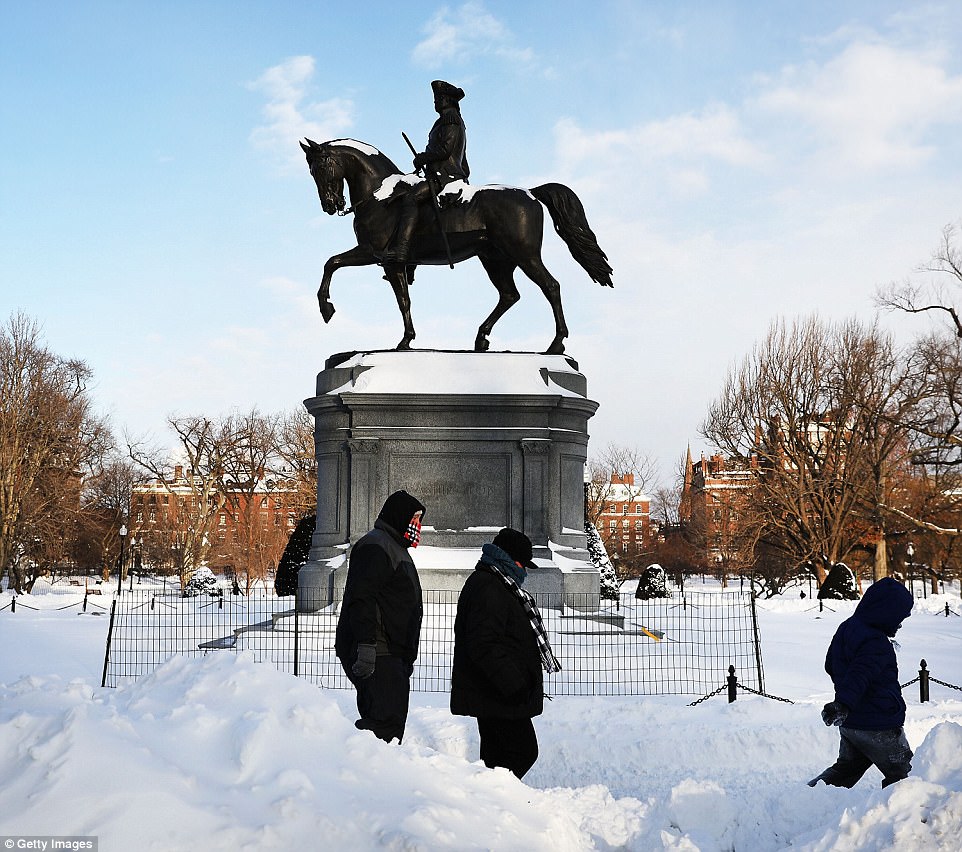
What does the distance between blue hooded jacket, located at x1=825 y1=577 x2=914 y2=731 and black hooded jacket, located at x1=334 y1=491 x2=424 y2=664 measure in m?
2.64

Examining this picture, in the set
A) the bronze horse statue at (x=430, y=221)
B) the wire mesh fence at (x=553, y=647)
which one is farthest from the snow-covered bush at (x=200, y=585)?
the bronze horse statue at (x=430, y=221)

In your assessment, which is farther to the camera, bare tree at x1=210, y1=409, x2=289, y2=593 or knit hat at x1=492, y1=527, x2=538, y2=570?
bare tree at x1=210, y1=409, x2=289, y2=593

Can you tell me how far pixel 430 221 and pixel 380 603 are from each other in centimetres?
1037

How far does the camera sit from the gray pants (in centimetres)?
593

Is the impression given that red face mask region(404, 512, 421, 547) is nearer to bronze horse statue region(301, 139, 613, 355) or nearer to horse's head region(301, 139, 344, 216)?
bronze horse statue region(301, 139, 613, 355)

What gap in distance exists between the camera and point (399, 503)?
6.50 meters

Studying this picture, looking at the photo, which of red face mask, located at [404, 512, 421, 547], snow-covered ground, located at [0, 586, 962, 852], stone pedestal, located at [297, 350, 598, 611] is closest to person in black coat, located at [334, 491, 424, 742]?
red face mask, located at [404, 512, 421, 547]

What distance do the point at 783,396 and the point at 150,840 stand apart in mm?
41364

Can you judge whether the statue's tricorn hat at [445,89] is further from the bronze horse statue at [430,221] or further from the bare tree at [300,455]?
the bare tree at [300,455]

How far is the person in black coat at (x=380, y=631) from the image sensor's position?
6086mm

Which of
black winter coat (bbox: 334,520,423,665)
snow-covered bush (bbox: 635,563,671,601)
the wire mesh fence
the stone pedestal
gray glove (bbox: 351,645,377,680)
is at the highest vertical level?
the stone pedestal

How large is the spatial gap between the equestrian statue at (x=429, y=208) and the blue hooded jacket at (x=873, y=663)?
1040cm

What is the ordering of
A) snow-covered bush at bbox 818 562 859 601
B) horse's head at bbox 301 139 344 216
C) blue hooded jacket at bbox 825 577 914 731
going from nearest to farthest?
blue hooded jacket at bbox 825 577 914 731 < horse's head at bbox 301 139 344 216 < snow-covered bush at bbox 818 562 859 601

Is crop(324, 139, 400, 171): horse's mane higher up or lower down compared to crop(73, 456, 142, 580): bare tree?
higher up
